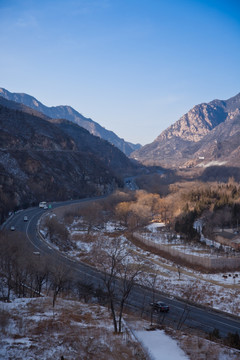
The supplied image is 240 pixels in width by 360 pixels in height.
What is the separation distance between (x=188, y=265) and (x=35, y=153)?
70161 millimetres

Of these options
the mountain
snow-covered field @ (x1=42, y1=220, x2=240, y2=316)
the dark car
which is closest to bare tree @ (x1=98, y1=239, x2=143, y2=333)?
snow-covered field @ (x1=42, y1=220, x2=240, y2=316)

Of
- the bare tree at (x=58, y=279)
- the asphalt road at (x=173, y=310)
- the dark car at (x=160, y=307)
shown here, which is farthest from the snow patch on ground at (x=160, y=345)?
the dark car at (x=160, y=307)

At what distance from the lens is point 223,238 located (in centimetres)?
4556

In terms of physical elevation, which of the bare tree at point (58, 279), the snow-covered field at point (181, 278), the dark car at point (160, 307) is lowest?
the snow-covered field at point (181, 278)

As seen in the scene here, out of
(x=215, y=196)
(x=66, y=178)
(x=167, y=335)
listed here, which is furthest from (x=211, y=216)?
(x=66, y=178)

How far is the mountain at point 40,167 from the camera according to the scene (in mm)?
75062

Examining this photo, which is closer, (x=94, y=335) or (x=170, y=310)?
(x=94, y=335)

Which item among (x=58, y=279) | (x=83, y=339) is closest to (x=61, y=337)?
(x=83, y=339)

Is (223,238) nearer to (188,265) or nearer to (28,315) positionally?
(188,265)

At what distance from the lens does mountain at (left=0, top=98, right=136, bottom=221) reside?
75.1m

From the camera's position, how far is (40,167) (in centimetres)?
9181

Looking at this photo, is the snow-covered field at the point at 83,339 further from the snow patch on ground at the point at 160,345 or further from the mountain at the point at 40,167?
the mountain at the point at 40,167

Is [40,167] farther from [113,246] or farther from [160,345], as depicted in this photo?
[160,345]

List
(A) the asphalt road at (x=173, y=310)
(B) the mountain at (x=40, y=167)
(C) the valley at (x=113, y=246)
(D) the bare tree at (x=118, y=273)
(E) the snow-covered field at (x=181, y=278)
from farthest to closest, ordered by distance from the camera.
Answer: (B) the mountain at (x=40, y=167), (E) the snow-covered field at (x=181, y=278), (C) the valley at (x=113, y=246), (A) the asphalt road at (x=173, y=310), (D) the bare tree at (x=118, y=273)
